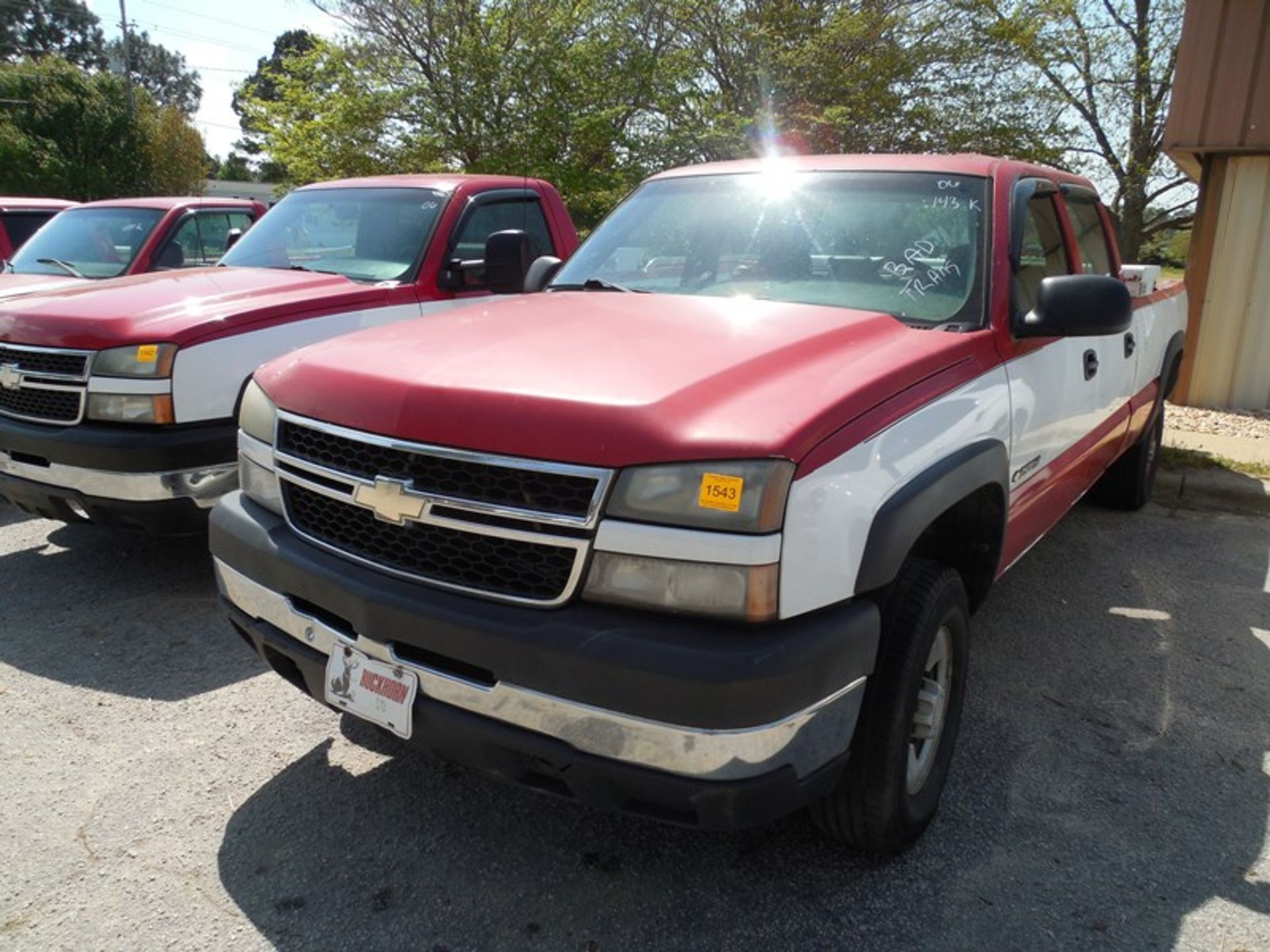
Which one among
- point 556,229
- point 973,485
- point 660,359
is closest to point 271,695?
point 660,359

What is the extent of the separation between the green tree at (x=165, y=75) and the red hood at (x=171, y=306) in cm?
7877

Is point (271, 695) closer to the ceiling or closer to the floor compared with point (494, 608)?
closer to the floor

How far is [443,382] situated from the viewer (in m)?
2.25

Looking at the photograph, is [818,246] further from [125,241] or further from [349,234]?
[125,241]

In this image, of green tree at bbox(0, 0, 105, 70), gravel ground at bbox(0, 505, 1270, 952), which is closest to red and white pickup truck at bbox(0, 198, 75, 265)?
gravel ground at bbox(0, 505, 1270, 952)

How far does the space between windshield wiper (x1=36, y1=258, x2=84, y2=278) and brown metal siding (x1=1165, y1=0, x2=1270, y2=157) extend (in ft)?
29.0

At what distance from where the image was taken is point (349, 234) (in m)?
5.50

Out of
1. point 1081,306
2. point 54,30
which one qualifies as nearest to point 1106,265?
point 1081,306

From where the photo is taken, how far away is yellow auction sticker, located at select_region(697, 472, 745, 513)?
1.96 meters

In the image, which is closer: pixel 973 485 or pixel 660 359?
pixel 660 359

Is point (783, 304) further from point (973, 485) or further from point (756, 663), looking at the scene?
point (756, 663)

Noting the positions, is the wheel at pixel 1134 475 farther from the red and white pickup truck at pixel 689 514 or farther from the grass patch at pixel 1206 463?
the red and white pickup truck at pixel 689 514

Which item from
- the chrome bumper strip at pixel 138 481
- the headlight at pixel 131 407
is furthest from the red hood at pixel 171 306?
the chrome bumper strip at pixel 138 481

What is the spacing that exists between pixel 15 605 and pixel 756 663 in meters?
3.83
